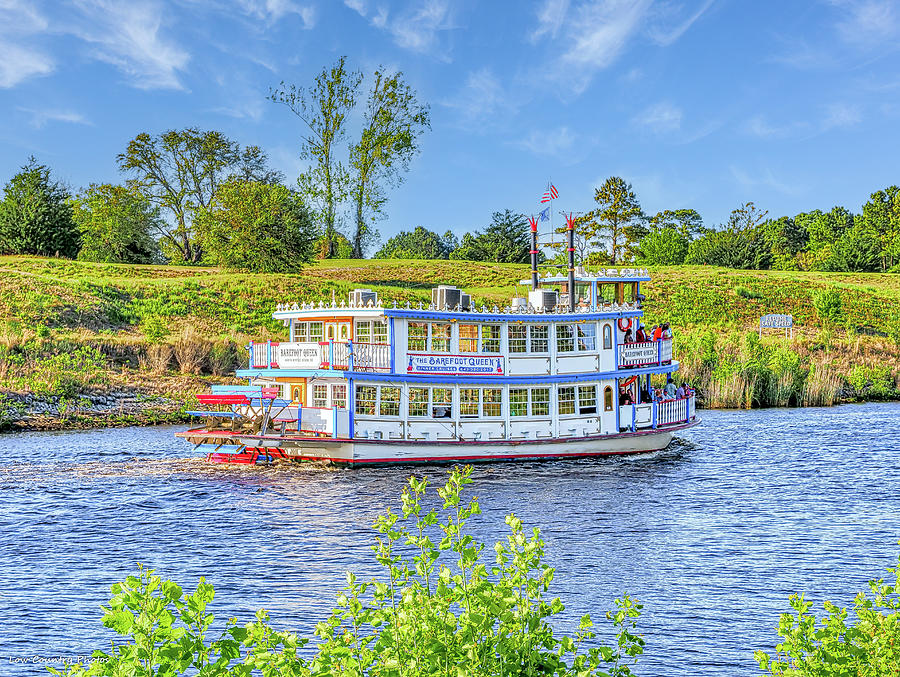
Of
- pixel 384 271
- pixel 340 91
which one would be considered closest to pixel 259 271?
pixel 384 271

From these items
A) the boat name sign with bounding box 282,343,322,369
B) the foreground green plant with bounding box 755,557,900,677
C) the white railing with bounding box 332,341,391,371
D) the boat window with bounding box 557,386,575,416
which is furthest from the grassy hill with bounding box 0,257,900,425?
the foreground green plant with bounding box 755,557,900,677

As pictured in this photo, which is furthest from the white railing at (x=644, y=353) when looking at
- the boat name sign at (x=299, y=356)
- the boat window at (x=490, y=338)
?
the boat name sign at (x=299, y=356)

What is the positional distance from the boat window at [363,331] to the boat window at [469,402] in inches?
157

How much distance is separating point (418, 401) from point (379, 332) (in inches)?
115

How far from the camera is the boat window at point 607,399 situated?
33188 mm

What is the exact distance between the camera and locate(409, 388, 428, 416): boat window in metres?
31.0

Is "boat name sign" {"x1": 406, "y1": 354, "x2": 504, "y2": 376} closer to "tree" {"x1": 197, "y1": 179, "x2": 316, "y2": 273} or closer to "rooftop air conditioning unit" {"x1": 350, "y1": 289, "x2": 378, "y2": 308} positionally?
"rooftop air conditioning unit" {"x1": 350, "y1": 289, "x2": 378, "y2": 308}

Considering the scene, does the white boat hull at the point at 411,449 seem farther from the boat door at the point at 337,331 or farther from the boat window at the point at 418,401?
the boat door at the point at 337,331

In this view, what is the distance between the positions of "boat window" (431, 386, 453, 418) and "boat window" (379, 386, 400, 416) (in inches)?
50.4

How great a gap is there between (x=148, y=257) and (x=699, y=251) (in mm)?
70158

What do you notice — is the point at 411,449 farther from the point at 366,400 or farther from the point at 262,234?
the point at 262,234

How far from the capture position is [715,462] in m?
33.2

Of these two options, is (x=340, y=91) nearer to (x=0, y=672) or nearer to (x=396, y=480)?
(x=396, y=480)

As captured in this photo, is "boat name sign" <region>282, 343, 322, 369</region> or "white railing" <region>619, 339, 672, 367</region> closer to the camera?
"boat name sign" <region>282, 343, 322, 369</region>
